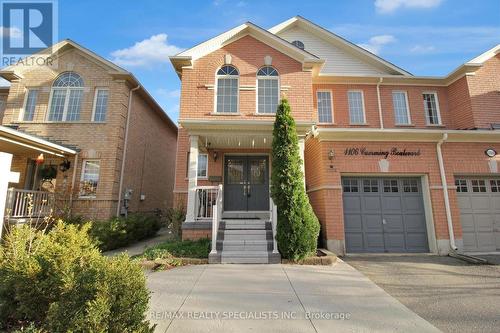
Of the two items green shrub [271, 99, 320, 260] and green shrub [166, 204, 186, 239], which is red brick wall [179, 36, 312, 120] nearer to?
green shrub [271, 99, 320, 260]

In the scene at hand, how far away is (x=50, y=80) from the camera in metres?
10.9

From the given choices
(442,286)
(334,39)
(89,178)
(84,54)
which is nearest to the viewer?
(442,286)

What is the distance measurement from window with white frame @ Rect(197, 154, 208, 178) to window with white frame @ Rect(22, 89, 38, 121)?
762cm

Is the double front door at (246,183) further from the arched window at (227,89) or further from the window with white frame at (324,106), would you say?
the window with white frame at (324,106)

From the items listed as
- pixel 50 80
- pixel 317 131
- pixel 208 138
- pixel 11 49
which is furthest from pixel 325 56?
pixel 11 49

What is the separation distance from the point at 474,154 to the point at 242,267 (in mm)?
8663

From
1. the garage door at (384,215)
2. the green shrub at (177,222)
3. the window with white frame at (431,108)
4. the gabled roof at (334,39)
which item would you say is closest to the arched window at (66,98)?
the green shrub at (177,222)

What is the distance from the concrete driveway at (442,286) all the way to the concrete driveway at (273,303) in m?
0.38

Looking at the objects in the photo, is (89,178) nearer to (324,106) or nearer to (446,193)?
(324,106)

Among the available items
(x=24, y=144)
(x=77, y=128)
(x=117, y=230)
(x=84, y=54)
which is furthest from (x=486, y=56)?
(x=24, y=144)

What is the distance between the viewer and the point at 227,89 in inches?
373

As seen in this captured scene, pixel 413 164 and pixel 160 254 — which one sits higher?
pixel 413 164

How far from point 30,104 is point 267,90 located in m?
10.4

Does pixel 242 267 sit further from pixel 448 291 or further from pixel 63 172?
pixel 63 172
